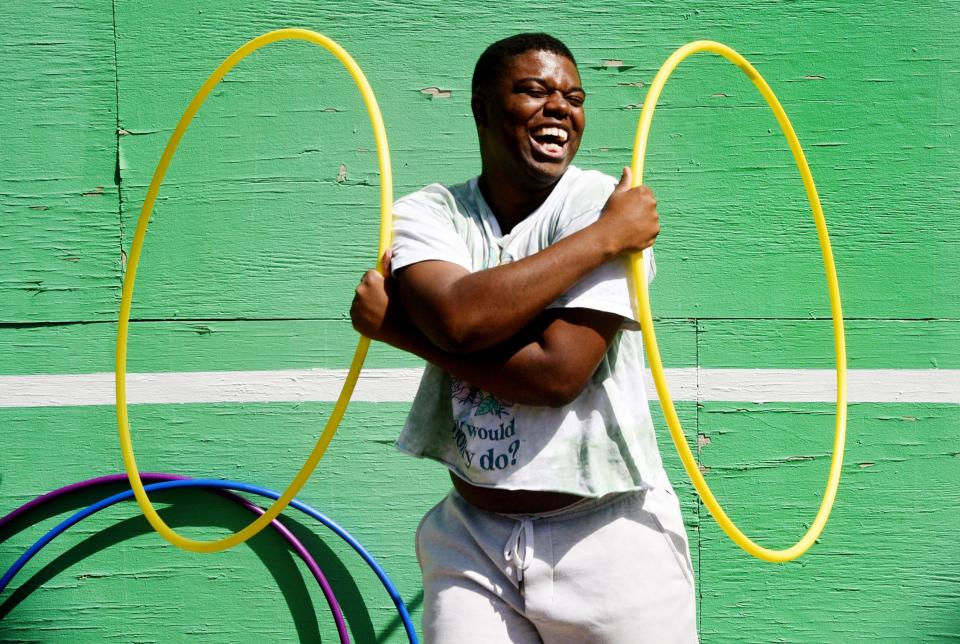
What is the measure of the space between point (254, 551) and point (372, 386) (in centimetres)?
75

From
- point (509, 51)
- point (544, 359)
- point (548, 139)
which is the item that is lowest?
point (544, 359)

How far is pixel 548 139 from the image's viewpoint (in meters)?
2.55

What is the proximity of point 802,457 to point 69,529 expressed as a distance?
2730 mm

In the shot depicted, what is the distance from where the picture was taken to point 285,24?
159 inches

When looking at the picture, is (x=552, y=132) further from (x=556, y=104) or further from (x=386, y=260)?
(x=386, y=260)

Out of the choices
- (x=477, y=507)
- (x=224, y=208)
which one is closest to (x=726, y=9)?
(x=224, y=208)

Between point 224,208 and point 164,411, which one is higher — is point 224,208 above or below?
above

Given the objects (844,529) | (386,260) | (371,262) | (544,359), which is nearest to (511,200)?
(386,260)

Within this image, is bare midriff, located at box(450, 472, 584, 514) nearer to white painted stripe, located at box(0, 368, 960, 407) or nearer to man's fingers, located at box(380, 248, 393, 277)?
man's fingers, located at box(380, 248, 393, 277)

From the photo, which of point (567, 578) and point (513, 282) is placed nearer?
point (513, 282)

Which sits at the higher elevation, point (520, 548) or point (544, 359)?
point (544, 359)

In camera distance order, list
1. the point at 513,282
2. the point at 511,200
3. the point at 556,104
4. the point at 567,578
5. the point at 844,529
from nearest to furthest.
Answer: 1. the point at 513,282
2. the point at 567,578
3. the point at 556,104
4. the point at 511,200
5. the point at 844,529

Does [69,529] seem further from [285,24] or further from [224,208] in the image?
[285,24]

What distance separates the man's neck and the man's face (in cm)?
4
